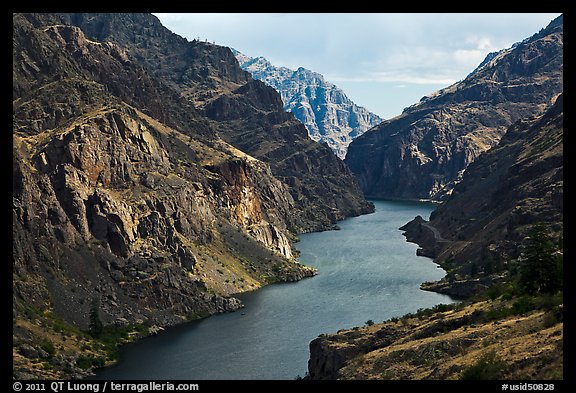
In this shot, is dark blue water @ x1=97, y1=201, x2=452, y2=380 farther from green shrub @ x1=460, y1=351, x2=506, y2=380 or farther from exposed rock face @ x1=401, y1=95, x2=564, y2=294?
green shrub @ x1=460, y1=351, x2=506, y2=380

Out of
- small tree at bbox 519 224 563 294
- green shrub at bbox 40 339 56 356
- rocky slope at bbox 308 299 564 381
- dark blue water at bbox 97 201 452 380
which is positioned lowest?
dark blue water at bbox 97 201 452 380

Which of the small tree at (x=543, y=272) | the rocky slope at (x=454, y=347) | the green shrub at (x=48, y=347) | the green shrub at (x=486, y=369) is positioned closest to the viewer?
the green shrub at (x=486, y=369)

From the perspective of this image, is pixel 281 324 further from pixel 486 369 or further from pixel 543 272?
pixel 486 369

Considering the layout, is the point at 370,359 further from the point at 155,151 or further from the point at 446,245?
the point at 446,245

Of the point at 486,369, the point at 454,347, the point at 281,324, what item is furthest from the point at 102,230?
the point at 486,369

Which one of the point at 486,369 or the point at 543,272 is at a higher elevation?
the point at 543,272

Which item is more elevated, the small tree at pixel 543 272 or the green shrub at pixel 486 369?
the small tree at pixel 543 272

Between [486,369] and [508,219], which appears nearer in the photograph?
[486,369]

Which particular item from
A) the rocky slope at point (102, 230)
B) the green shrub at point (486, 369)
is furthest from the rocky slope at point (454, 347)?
the rocky slope at point (102, 230)

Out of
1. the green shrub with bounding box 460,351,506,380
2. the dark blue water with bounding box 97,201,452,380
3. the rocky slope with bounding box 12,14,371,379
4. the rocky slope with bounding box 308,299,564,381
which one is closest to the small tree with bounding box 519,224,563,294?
the rocky slope with bounding box 308,299,564,381

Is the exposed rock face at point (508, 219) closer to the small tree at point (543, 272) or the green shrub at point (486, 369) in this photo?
the small tree at point (543, 272)
